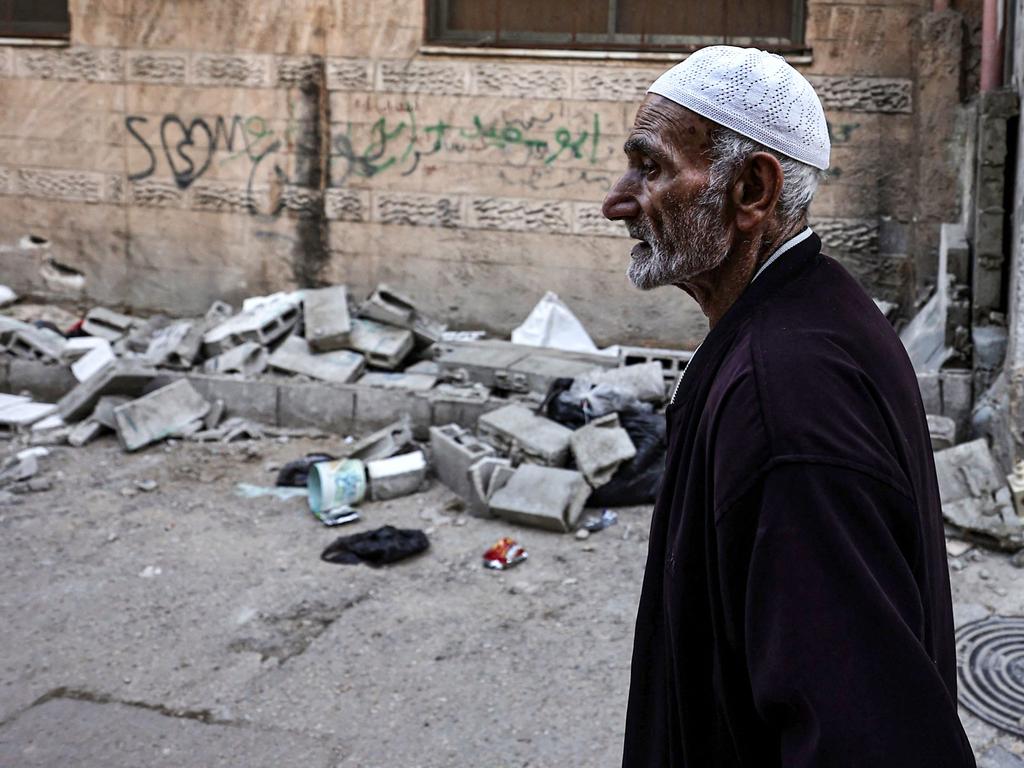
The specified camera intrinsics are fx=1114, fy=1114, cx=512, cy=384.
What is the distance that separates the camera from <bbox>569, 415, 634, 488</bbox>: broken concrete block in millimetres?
6602

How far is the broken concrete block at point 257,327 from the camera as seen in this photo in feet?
28.5

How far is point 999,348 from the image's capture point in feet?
21.8

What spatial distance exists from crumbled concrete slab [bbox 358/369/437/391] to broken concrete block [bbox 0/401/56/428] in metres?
2.46

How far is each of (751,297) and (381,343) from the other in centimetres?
703

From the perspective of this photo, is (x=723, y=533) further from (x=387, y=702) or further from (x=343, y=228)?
(x=343, y=228)

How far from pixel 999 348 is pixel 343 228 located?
17.4 ft

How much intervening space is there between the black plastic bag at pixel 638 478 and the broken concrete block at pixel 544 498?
0.17 metres

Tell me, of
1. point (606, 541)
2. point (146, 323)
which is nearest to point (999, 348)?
point (606, 541)

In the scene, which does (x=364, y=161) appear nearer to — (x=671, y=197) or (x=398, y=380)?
(x=398, y=380)

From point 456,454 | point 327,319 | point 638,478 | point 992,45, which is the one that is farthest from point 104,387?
point 992,45

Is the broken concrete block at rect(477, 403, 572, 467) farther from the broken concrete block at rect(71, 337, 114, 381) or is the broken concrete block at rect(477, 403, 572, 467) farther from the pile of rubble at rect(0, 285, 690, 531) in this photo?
the broken concrete block at rect(71, 337, 114, 381)

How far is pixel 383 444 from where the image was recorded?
24.0 feet

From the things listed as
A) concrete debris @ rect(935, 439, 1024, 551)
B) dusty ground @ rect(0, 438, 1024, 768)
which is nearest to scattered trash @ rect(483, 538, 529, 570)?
dusty ground @ rect(0, 438, 1024, 768)

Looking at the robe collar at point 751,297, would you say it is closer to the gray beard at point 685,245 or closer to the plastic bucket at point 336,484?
the gray beard at point 685,245
